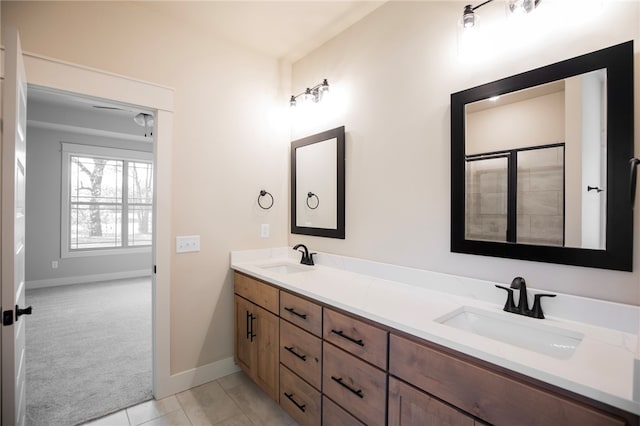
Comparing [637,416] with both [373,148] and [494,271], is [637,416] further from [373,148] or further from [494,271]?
[373,148]

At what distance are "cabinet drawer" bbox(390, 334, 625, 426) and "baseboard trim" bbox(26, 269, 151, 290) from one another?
5.95 m

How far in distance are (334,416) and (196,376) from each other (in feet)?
4.28

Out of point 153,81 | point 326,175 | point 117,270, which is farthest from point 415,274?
point 117,270

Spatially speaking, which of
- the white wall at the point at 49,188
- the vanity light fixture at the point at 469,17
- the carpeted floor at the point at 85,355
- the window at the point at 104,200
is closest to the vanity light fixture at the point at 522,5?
the vanity light fixture at the point at 469,17

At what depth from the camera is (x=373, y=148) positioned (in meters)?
2.09

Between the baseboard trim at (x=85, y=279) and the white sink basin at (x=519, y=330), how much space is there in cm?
608

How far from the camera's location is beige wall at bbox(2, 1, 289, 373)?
1.96 m

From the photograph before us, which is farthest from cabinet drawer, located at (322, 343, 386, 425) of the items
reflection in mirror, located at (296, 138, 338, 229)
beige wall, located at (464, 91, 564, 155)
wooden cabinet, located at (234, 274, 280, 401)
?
beige wall, located at (464, 91, 564, 155)

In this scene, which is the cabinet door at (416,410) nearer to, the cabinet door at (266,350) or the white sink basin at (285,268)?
the cabinet door at (266,350)

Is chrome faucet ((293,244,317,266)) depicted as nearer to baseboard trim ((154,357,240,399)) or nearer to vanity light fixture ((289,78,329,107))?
baseboard trim ((154,357,240,399))

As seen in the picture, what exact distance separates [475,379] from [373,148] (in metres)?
1.47

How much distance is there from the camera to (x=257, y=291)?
7.09ft

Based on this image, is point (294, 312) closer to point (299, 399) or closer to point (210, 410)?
point (299, 399)

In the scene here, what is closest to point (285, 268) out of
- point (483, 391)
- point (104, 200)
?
point (483, 391)
